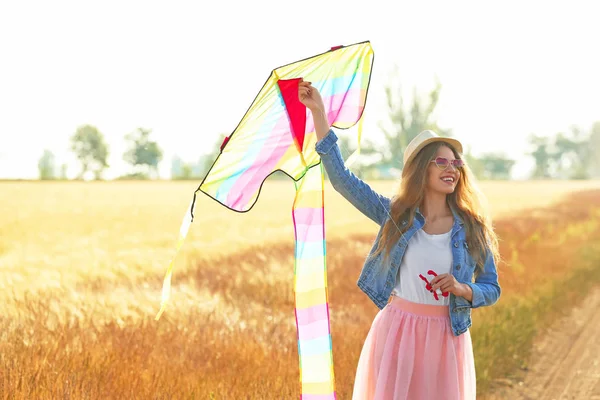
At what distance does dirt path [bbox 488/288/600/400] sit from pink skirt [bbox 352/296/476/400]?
8.51 feet

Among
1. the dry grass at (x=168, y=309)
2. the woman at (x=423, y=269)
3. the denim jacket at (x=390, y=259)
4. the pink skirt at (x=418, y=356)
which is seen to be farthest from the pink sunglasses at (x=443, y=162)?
the dry grass at (x=168, y=309)

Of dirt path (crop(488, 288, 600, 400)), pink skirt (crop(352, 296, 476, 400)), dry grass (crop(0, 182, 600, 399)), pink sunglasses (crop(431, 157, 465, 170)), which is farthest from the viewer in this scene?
dirt path (crop(488, 288, 600, 400))

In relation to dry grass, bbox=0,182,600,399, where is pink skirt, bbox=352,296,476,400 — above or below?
above

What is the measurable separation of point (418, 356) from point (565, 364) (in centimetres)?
412

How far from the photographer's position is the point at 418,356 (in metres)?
3.19

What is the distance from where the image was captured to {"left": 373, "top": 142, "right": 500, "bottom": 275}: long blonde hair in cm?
329

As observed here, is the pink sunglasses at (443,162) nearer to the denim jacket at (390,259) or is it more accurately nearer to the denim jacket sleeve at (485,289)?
the denim jacket at (390,259)

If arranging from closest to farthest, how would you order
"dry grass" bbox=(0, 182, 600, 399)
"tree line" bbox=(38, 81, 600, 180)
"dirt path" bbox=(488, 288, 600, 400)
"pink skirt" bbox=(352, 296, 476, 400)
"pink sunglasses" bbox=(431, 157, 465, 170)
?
"pink skirt" bbox=(352, 296, 476, 400), "pink sunglasses" bbox=(431, 157, 465, 170), "dry grass" bbox=(0, 182, 600, 399), "dirt path" bbox=(488, 288, 600, 400), "tree line" bbox=(38, 81, 600, 180)

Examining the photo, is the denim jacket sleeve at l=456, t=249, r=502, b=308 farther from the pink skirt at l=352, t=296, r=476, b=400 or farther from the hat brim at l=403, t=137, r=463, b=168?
the hat brim at l=403, t=137, r=463, b=168

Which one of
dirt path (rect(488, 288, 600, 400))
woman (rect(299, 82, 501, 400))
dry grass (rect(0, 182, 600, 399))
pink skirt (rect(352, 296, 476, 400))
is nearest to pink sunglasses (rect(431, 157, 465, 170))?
woman (rect(299, 82, 501, 400))

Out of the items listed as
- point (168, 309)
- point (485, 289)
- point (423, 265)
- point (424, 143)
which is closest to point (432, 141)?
point (424, 143)

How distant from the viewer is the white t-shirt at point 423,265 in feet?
10.5

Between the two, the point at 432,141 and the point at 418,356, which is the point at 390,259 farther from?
the point at 432,141

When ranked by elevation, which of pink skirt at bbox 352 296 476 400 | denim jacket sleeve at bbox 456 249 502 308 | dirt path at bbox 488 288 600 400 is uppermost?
denim jacket sleeve at bbox 456 249 502 308
